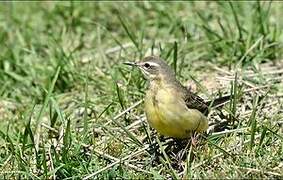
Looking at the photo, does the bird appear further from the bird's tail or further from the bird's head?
the bird's tail

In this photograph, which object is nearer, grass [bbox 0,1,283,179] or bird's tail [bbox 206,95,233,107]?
grass [bbox 0,1,283,179]

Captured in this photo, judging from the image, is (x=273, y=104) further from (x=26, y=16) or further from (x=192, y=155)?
(x=26, y=16)

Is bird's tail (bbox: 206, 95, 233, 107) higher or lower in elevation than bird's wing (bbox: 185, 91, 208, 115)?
lower

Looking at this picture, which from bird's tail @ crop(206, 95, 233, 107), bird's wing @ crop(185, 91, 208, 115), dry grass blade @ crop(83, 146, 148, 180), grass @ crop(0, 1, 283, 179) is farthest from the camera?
bird's tail @ crop(206, 95, 233, 107)

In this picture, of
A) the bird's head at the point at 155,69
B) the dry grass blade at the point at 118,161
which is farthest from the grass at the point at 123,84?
the bird's head at the point at 155,69

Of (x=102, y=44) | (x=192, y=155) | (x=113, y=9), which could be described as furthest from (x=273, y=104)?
(x=113, y=9)

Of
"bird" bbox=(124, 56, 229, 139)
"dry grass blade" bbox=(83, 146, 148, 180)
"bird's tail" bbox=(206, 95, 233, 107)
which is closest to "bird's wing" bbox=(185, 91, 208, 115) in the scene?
"bird" bbox=(124, 56, 229, 139)

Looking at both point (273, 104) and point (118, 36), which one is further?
point (118, 36)

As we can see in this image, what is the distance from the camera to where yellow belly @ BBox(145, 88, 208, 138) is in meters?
5.56

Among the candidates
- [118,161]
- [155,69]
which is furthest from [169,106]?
[118,161]

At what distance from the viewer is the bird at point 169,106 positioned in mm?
5570

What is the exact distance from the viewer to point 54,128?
645 centimetres

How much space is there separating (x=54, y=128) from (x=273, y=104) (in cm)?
182

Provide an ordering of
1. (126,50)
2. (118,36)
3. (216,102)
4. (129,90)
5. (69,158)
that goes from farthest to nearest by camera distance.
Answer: (118,36)
(126,50)
(129,90)
(216,102)
(69,158)
